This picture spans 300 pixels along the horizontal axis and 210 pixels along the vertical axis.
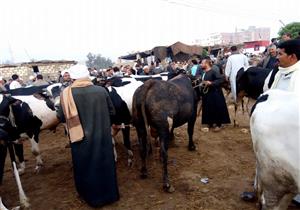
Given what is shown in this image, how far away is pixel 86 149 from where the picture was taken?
4.41 meters

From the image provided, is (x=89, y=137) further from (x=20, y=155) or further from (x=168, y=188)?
(x=20, y=155)

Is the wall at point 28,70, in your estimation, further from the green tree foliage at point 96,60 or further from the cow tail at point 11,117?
the green tree foliage at point 96,60

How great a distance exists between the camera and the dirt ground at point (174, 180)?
461cm

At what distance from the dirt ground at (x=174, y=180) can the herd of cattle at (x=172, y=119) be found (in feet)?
0.82

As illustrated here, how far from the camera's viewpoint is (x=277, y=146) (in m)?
2.61

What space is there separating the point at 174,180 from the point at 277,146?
2.93 metres

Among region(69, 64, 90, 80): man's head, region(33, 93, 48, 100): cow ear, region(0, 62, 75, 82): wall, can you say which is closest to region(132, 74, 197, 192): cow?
region(69, 64, 90, 80): man's head

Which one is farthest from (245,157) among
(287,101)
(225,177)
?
(287,101)

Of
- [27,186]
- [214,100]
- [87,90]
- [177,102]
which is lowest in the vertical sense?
[27,186]

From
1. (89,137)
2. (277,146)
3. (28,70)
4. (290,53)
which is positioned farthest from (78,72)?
(28,70)

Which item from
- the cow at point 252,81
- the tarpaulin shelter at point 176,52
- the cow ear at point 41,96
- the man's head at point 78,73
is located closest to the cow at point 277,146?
the man's head at point 78,73

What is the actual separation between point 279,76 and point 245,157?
2776 millimetres

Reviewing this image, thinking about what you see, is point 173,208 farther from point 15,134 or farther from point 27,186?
point 15,134

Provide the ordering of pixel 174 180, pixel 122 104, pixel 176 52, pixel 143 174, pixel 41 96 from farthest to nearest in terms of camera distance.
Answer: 1. pixel 176 52
2. pixel 41 96
3. pixel 122 104
4. pixel 143 174
5. pixel 174 180
